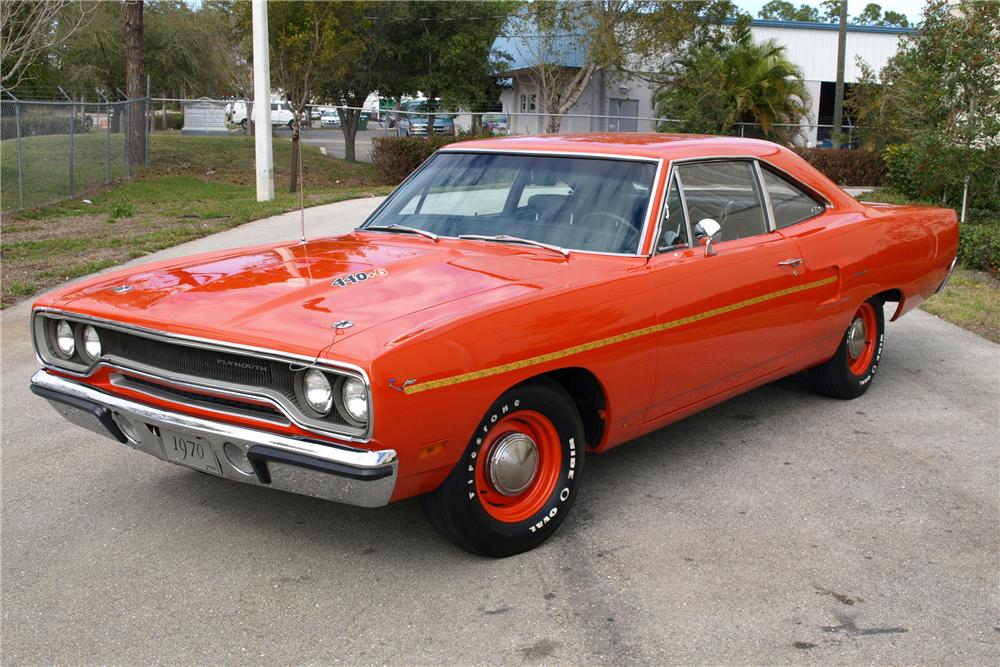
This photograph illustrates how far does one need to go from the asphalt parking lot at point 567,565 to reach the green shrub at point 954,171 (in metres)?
9.30

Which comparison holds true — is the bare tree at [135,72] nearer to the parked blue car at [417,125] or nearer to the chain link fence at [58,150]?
the chain link fence at [58,150]

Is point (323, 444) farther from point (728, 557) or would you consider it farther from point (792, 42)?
point (792, 42)

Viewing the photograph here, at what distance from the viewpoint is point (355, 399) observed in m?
3.39

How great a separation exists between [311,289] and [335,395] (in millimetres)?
716

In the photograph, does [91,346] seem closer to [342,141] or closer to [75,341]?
[75,341]

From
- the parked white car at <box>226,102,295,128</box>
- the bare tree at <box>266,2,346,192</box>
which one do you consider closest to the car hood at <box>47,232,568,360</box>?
the bare tree at <box>266,2,346,192</box>

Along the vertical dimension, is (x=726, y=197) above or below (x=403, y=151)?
below

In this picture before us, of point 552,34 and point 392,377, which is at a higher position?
point 552,34

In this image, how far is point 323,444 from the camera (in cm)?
345

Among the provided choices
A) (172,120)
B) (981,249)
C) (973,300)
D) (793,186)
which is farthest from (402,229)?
(172,120)

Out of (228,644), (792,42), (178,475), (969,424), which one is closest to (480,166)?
(178,475)

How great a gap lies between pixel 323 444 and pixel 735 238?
8.44 feet

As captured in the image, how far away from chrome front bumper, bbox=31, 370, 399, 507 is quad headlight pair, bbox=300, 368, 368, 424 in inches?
4.5

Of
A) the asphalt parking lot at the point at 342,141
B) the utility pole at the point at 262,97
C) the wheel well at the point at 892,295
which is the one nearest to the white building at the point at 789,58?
the asphalt parking lot at the point at 342,141
